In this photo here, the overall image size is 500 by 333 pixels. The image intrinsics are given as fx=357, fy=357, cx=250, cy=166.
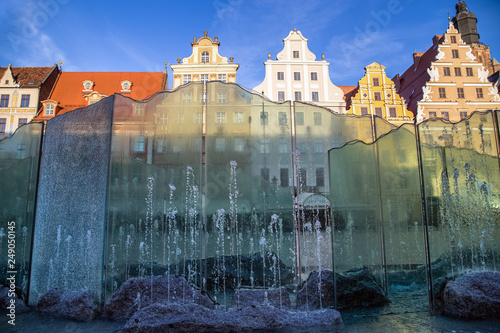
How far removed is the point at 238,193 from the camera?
195 inches

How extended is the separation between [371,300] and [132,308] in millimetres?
3124

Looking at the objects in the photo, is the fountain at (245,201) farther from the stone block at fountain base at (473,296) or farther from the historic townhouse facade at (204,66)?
the historic townhouse facade at (204,66)

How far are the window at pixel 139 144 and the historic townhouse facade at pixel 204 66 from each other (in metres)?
20.4

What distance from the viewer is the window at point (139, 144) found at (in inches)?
197

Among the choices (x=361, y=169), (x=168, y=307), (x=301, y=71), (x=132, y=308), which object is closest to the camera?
(x=168, y=307)

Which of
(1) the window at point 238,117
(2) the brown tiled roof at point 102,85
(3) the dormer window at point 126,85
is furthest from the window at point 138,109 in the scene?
(3) the dormer window at point 126,85

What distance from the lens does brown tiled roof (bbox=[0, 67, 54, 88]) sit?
2691 cm

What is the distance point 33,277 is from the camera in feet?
16.6

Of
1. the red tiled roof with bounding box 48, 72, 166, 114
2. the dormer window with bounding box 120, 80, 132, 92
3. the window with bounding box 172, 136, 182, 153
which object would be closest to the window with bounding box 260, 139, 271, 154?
the window with bounding box 172, 136, 182, 153

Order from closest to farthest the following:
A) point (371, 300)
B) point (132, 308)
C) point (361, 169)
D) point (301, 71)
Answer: point (132, 308), point (371, 300), point (361, 169), point (301, 71)

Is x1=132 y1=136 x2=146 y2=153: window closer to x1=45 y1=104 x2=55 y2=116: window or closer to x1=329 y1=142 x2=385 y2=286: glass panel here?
x1=329 y1=142 x2=385 y2=286: glass panel

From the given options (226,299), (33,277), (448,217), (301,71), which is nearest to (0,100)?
(301,71)

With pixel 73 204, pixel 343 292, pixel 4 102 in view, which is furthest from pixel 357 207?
pixel 4 102

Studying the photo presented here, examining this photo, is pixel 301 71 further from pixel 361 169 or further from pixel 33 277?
pixel 33 277
